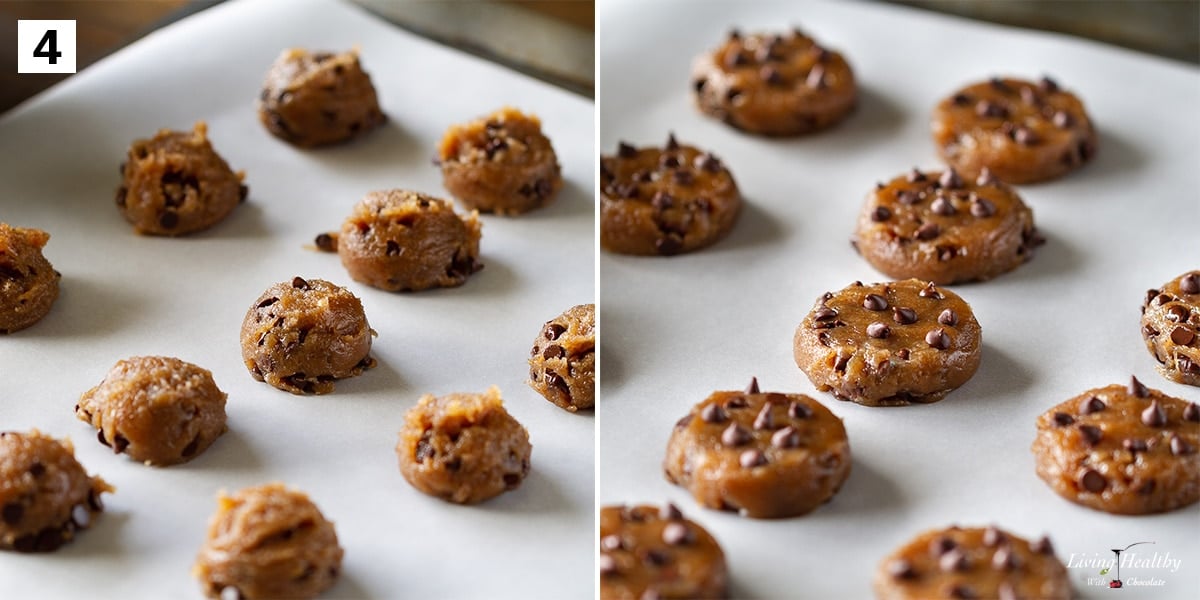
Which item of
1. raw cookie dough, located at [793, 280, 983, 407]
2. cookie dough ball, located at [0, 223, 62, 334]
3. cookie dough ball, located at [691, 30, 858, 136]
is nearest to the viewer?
raw cookie dough, located at [793, 280, 983, 407]

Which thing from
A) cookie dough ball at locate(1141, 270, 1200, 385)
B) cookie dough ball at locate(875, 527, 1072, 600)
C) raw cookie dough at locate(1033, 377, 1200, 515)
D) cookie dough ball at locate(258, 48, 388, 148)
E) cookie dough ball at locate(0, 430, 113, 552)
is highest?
cookie dough ball at locate(258, 48, 388, 148)

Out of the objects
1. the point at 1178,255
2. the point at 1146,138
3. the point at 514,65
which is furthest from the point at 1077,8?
the point at 514,65

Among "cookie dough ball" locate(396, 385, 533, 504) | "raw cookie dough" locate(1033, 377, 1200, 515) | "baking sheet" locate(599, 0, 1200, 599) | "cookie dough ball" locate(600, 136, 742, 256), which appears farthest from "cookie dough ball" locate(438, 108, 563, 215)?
"raw cookie dough" locate(1033, 377, 1200, 515)

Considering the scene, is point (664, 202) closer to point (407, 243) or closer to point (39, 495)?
point (407, 243)

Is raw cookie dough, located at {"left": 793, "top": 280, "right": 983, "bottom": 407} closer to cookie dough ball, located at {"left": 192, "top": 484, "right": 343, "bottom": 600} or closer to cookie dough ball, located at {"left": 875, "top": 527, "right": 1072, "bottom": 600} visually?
cookie dough ball, located at {"left": 875, "top": 527, "right": 1072, "bottom": 600}

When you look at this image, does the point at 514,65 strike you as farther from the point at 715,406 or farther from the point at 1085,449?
the point at 1085,449

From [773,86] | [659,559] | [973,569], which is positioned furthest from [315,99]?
[973,569]

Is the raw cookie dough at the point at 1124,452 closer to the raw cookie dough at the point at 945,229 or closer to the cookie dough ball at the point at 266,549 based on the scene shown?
the raw cookie dough at the point at 945,229

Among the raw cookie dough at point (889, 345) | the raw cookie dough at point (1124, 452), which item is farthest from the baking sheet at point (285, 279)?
the raw cookie dough at point (1124, 452)
